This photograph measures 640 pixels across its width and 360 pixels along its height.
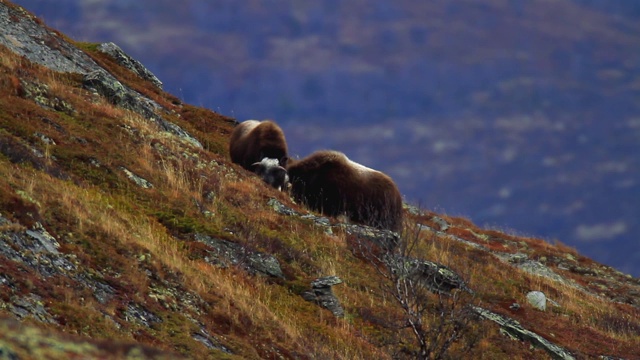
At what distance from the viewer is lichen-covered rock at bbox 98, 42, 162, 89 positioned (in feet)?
128

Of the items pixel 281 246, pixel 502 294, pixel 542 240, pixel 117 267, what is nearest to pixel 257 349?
pixel 117 267

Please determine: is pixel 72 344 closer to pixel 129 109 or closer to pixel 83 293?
pixel 83 293

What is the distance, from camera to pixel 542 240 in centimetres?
4166

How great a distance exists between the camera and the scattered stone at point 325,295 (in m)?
15.1

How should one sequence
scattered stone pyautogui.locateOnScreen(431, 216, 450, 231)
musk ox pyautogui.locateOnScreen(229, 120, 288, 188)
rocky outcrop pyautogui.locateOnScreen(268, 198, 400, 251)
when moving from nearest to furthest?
rocky outcrop pyautogui.locateOnScreen(268, 198, 400, 251)
musk ox pyautogui.locateOnScreen(229, 120, 288, 188)
scattered stone pyautogui.locateOnScreen(431, 216, 450, 231)

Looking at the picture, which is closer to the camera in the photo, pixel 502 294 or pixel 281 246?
pixel 281 246

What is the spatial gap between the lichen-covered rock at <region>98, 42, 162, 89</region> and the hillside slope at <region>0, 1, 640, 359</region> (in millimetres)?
8640

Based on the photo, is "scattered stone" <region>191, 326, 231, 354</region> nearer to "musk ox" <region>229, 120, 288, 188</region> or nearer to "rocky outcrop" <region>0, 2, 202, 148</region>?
"musk ox" <region>229, 120, 288, 188</region>

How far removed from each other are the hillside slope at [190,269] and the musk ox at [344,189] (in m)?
1.85

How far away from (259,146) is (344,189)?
16.8 ft

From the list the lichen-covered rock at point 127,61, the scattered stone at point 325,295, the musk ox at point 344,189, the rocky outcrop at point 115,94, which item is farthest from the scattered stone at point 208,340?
the lichen-covered rock at point 127,61

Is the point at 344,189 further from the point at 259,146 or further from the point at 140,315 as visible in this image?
the point at 140,315

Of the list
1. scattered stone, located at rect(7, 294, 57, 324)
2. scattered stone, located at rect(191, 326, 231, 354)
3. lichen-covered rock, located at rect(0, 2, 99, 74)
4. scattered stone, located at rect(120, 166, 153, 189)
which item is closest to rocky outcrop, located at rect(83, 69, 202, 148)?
lichen-covered rock, located at rect(0, 2, 99, 74)

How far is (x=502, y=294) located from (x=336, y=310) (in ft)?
30.5
